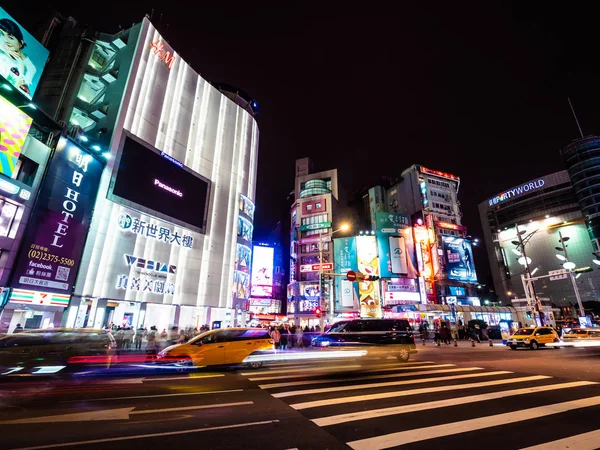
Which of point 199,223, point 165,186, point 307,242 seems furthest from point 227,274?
point 307,242

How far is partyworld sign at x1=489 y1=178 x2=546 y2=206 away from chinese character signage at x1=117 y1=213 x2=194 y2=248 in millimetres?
116092

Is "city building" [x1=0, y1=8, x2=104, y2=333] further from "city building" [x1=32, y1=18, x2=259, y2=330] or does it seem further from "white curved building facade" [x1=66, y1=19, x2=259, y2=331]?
"white curved building facade" [x1=66, y1=19, x2=259, y2=331]

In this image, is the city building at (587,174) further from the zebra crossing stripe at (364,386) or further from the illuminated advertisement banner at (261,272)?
the zebra crossing stripe at (364,386)

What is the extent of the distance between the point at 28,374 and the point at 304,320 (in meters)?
53.2

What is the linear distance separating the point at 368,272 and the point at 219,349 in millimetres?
48266

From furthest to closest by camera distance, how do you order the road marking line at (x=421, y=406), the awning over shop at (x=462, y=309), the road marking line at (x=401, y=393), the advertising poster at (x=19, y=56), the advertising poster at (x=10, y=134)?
the awning over shop at (x=462, y=309), the advertising poster at (x=19, y=56), the advertising poster at (x=10, y=134), the road marking line at (x=401, y=393), the road marking line at (x=421, y=406)

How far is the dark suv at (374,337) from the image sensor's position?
14.1 meters

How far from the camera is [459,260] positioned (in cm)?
6247

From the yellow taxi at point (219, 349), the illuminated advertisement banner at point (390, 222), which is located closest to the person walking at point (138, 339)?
the yellow taxi at point (219, 349)

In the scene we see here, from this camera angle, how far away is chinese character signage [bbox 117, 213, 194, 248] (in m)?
29.7

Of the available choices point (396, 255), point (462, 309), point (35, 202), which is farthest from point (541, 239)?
point (35, 202)

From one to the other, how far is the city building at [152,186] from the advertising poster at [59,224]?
1517mm

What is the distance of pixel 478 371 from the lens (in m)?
11.4

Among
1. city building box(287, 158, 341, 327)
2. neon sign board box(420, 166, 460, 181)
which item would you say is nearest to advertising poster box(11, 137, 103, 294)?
city building box(287, 158, 341, 327)
